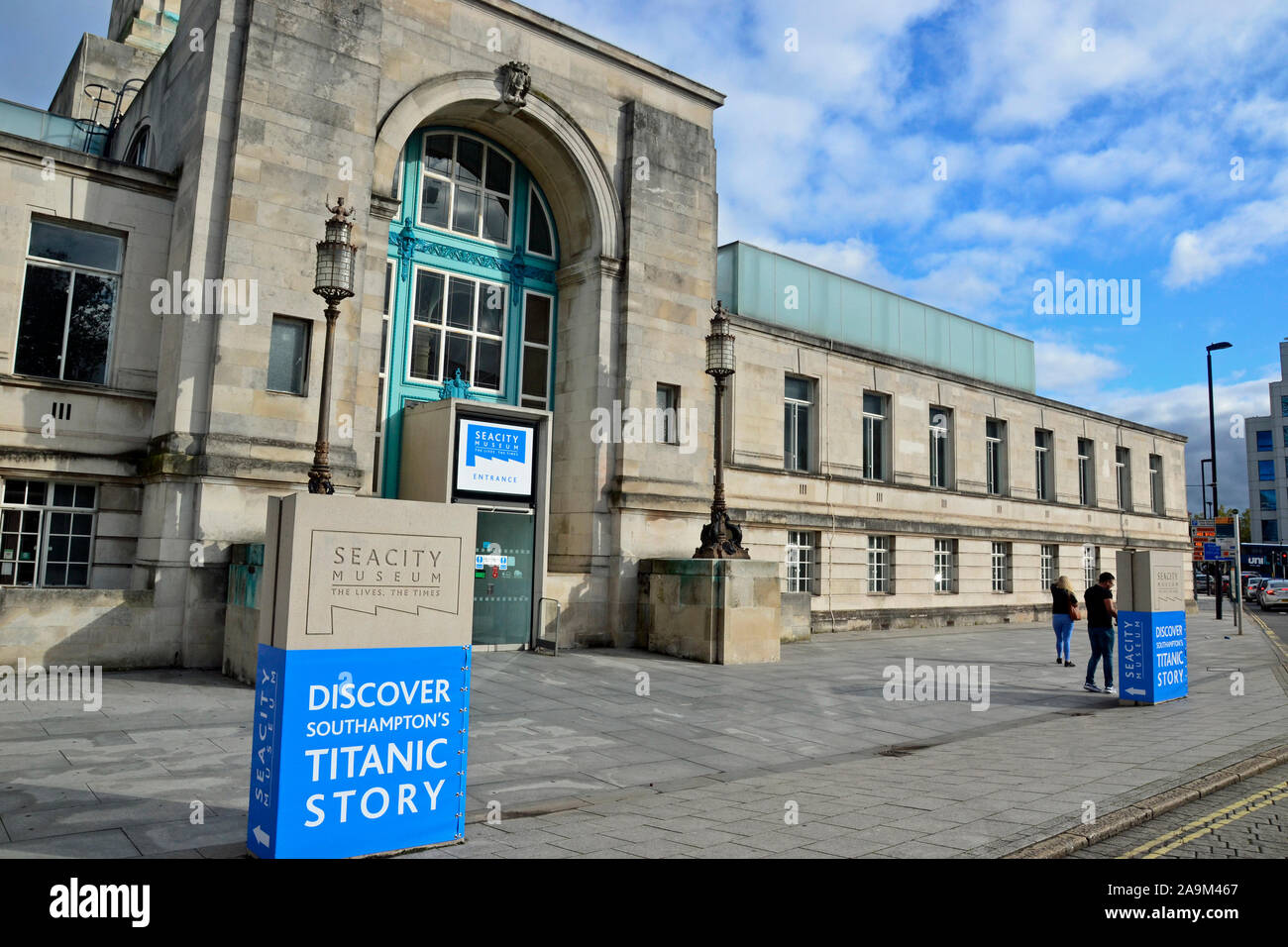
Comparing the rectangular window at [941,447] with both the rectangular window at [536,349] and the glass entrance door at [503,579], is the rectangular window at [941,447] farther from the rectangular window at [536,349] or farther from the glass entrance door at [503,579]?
the glass entrance door at [503,579]

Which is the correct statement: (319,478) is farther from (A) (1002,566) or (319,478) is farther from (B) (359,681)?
(A) (1002,566)

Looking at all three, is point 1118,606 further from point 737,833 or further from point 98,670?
point 98,670

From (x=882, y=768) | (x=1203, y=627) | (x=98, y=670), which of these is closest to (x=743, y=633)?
(x=882, y=768)

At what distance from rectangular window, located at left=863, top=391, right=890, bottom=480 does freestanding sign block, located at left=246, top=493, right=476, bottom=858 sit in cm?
2304

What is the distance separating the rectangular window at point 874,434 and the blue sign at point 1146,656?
14.2 meters

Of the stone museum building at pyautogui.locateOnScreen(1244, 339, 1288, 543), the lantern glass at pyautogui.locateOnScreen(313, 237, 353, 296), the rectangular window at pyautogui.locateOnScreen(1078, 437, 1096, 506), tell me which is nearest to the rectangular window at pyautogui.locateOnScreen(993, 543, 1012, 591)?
the rectangular window at pyautogui.locateOnScreen(1078, 437, 1096, 506)

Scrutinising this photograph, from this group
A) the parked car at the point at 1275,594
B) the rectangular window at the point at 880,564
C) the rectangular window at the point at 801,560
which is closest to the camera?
the rectangular window at the point at 801,560

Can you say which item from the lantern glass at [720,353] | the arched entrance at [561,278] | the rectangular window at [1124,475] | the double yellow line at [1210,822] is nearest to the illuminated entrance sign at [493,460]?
the arched entrance at [561,278]

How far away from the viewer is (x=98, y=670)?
12.3 m

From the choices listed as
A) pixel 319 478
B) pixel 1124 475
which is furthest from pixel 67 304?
pixel 1124 475

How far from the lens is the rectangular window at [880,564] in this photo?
27.0 metres

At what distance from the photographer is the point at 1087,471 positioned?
3653 centimetres

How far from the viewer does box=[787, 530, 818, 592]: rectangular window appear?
24.7m

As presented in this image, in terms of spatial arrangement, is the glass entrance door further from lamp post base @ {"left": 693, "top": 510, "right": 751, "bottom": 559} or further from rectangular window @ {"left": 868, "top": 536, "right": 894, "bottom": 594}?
rectangular window @ {"left": 868, "top": 536, "right": 894, "bottom": 594}
